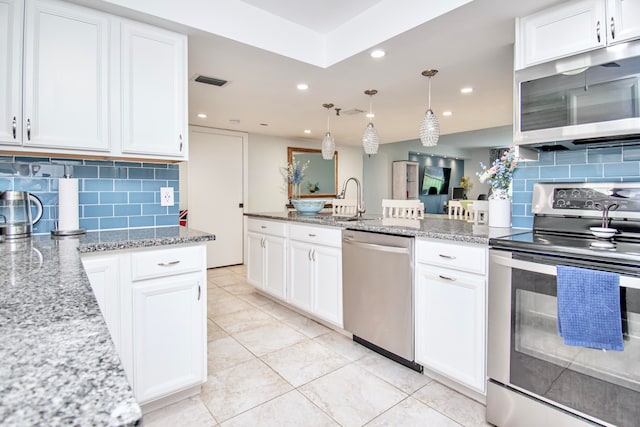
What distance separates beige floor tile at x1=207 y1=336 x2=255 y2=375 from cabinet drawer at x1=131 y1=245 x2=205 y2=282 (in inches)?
31.5

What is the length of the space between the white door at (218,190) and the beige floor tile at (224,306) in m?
1.60

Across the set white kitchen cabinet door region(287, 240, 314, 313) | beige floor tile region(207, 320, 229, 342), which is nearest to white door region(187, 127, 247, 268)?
beige floor tile region(207, 320, 229, 342)

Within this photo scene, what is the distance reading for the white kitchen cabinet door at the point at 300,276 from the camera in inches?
115

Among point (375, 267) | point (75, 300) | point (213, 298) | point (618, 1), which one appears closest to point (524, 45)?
point (618, 1)

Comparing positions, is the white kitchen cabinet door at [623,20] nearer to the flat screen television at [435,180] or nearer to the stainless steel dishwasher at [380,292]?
the stainless steel dishwasher at [380,292]

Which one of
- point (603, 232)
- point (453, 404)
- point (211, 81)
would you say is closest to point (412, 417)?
point (453, 404)

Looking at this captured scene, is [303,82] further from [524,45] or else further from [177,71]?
[524,45]

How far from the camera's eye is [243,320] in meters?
3.08

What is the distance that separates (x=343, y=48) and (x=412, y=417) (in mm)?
2428

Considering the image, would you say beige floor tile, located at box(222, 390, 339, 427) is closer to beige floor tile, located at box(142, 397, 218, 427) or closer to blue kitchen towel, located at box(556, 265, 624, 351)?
beige floor tile, located at box(142, 397, 218, 427)

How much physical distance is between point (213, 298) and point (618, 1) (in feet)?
12.7

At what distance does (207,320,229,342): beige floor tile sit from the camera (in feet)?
8.89

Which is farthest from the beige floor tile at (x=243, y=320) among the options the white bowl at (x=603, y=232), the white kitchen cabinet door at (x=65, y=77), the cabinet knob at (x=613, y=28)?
the cabinet knob at (x=613, y=28)

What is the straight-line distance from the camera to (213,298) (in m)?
3.74
